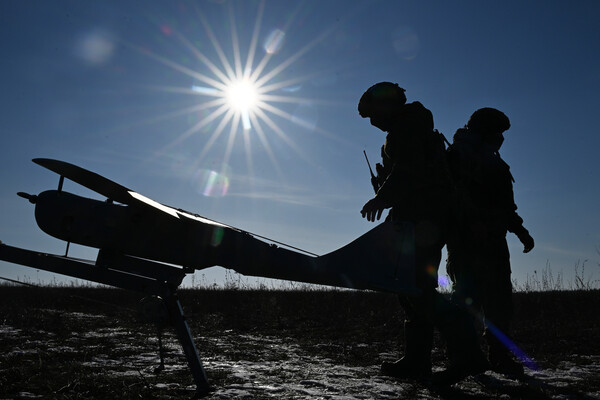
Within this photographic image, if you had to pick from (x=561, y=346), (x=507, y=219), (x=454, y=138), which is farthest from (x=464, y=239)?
(x=561, y=346)

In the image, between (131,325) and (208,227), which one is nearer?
(208,227)

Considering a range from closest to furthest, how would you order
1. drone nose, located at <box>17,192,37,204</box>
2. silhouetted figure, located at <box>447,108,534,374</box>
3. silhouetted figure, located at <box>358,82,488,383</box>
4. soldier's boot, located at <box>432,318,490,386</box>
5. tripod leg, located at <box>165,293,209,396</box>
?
tripod leg, located at <box>165,293,209,396</box>, soldier's boot, located at <box>432,318,490,386</box>, silhouetted figure, located at <box>358,82,488,383</box>, drone nose, located at <box>17,192,37,204</box>, silhouetted figure, located at <box>447,108,534,374</box>

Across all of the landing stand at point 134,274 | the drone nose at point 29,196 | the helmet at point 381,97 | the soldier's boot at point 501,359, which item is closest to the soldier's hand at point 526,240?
the soldier's boot at point 501,359

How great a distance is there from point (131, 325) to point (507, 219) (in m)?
6.22

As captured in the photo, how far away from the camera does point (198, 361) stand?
10.2 feet

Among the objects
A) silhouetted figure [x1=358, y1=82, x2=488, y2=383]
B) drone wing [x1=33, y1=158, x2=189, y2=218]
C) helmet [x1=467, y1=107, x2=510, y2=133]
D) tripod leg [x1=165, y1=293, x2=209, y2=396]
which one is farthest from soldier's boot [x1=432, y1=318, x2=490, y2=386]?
helmet [x1=467, y1=107, x2=510, y2=133]

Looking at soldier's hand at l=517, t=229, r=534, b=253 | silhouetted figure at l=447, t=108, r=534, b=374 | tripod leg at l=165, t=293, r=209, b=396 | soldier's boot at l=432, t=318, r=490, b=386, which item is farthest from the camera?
soldier's hand at l=517, t=229, r=534, b=253

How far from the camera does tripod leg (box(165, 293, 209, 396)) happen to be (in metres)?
3.04

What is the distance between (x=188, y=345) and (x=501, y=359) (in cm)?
320

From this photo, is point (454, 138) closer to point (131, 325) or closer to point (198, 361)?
point (198, 361)

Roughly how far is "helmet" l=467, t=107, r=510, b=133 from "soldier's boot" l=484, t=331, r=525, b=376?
2297 millimetres

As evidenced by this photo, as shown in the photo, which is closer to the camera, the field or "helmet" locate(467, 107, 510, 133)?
the field

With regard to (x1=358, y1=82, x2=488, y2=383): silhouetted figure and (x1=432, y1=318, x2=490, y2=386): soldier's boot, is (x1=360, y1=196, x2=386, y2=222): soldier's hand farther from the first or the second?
(x1=432, y1=318, x2=490, y2=386): soldier's boot

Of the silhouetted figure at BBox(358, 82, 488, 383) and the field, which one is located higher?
the silhouetted figure at BBox(358, 82, 488, 383)
